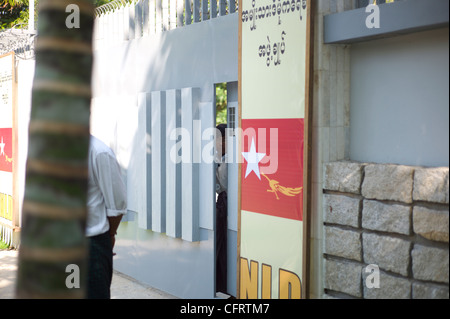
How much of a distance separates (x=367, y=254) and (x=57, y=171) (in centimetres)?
232

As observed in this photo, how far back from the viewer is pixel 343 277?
426 centimetres

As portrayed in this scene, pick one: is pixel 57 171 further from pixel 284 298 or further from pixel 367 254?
pixel 284 298

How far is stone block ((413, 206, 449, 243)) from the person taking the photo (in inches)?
139

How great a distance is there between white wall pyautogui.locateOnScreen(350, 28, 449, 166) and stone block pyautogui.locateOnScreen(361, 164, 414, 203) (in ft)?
0.60

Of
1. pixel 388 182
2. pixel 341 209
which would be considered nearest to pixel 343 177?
pixel 341 209

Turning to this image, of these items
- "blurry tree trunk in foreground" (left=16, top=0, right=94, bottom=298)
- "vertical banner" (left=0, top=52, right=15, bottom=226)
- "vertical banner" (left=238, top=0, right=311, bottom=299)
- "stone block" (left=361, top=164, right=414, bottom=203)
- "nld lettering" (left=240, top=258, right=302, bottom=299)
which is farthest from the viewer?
"vertical banner" (left=0, top=52, right=15, bottom=226)

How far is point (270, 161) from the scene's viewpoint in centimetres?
484

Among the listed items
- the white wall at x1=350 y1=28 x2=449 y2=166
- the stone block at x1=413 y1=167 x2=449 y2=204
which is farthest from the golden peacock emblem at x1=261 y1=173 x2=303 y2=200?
the stone block at x1=413 y1=167 x2=449 y2=204

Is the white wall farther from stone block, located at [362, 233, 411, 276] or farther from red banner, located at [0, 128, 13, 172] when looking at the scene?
red banner, located at [0, 128, 13, 172]

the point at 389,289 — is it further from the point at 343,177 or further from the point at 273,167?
the point at 273,167

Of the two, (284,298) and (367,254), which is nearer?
(367,254)

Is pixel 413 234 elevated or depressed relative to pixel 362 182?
depressed

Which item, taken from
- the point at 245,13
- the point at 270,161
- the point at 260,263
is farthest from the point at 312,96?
the point at 260,263

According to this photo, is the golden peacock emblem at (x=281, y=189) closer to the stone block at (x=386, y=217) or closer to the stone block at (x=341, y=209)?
the stone block at (x=341, y=209)
